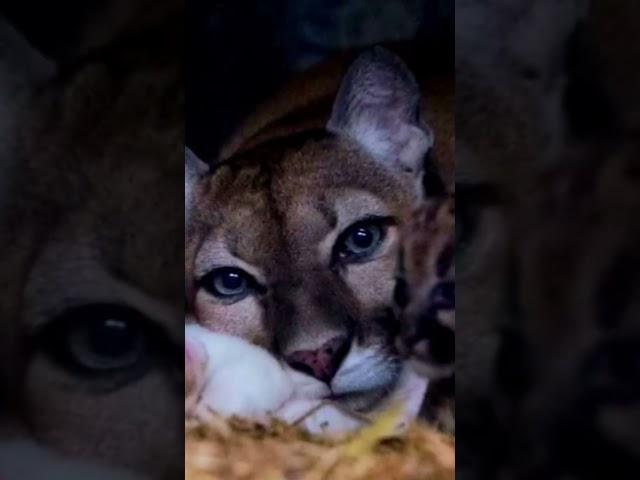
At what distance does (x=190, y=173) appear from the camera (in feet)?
5.12

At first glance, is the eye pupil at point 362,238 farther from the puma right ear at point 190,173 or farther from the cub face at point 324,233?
the puma right ear at point 190,173

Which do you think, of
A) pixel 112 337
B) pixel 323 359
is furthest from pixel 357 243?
pixel 112 337

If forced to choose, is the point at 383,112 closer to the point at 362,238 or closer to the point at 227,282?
the point at 362,238

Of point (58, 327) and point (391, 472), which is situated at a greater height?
point (58, 327)

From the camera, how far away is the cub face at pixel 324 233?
1.53 metres

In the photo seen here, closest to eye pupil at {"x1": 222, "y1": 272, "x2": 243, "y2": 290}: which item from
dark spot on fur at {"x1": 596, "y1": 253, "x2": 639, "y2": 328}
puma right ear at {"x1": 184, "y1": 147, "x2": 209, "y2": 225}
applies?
puma right ear at {"x1": 184, "y1": 147, "x2": 209, "y2": 225}

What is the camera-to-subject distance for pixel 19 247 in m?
1.53

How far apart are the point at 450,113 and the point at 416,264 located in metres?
0.24

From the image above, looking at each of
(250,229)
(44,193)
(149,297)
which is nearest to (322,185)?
(250,229)

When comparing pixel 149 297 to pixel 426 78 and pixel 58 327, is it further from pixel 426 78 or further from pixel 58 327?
pixel 426 78

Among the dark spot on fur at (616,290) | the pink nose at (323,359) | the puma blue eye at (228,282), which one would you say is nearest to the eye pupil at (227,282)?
the puma blue eye at (228,282)

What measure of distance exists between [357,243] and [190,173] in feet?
0.92

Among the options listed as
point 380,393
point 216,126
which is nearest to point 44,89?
point 216,126

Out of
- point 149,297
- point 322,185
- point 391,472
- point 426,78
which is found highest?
point 426,78
